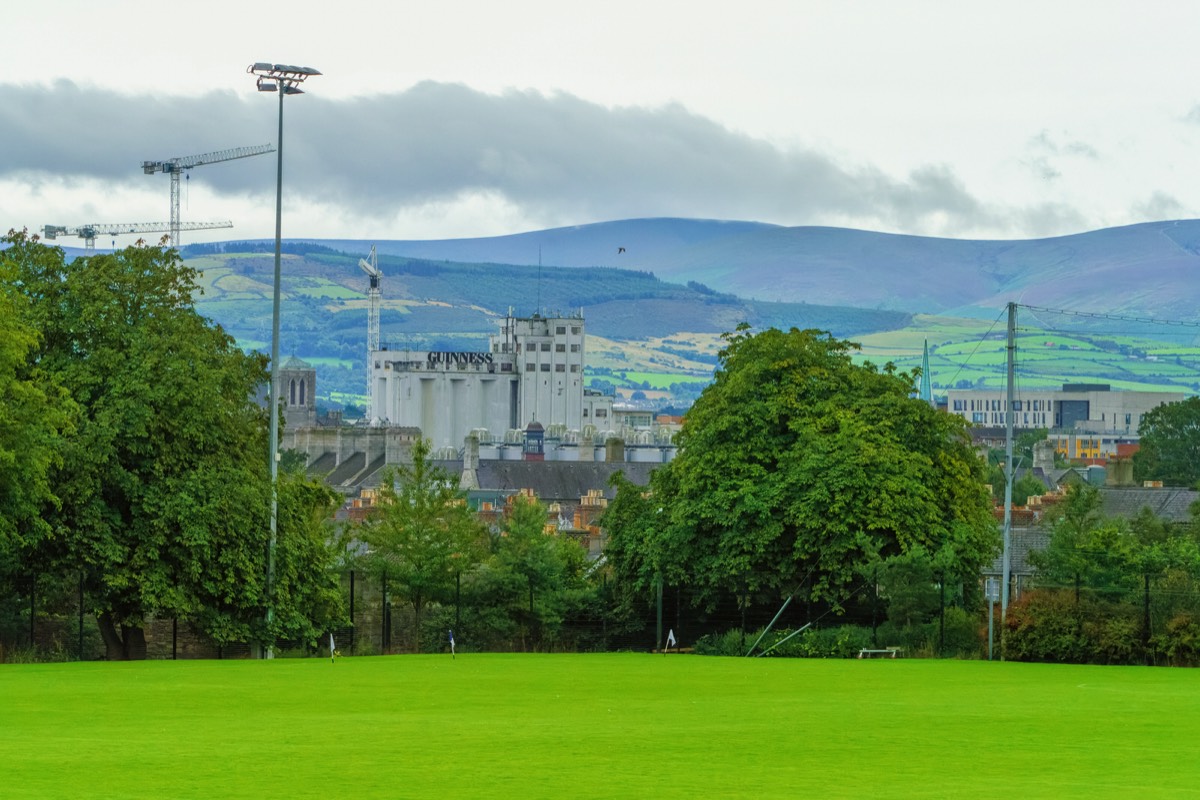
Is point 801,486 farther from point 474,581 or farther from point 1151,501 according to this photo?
point 1151,501

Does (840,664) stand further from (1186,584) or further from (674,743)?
(674,743)

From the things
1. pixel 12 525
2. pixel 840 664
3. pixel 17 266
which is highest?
pixel 17 266

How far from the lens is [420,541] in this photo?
58.3 metres

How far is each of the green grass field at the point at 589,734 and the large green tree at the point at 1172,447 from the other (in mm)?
106644

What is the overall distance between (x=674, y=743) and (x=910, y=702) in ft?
→ 29.8

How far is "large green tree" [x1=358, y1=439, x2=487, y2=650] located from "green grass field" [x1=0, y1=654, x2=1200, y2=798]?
49.7 feet

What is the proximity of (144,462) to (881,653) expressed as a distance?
20148 mm

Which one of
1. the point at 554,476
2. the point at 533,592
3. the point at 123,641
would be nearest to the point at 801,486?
the point at 533,592

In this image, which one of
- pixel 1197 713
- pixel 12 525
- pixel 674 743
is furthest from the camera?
pixel 12 525

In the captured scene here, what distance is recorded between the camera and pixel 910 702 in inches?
1242

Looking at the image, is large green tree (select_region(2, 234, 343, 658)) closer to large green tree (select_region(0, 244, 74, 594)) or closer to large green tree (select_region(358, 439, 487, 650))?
large green tree (select_region(0, 244, 74, 594))

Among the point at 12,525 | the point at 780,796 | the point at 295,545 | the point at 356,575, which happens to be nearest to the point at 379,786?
the point at 780,796

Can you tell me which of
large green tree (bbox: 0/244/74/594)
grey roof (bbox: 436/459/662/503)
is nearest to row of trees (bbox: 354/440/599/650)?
large green tree (bbox: 0/244/74/594)

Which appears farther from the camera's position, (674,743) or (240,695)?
(240,695)
